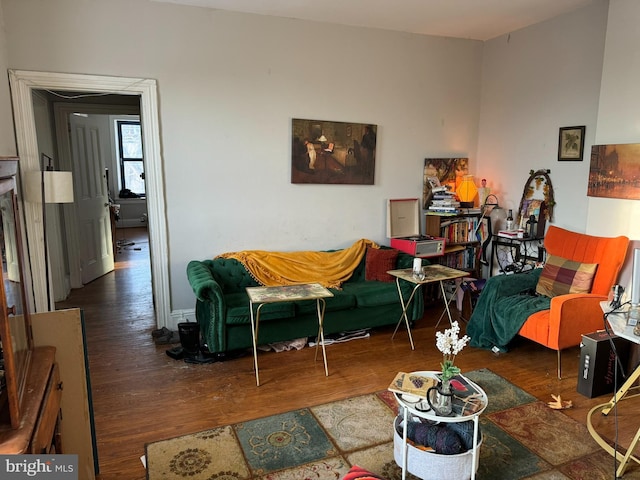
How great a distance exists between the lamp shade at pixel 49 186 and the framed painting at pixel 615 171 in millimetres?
4263

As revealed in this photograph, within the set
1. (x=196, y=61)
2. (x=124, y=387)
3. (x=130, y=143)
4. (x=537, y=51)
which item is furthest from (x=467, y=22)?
(x=130, y=143)

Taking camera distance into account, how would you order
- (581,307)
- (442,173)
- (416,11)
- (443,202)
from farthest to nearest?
(442,173)
(443,202)
(416,11)
(581,307)

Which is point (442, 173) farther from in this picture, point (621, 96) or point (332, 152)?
point (621, 96)

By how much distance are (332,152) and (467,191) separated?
5.39 ft

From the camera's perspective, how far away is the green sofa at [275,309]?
11.6 feet

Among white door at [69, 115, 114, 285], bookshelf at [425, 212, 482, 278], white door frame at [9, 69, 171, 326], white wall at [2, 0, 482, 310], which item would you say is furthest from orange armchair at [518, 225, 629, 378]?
white door at [69, 115, 114, 285]

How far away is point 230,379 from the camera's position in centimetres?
334

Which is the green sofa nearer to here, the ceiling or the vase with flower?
the vase with flower

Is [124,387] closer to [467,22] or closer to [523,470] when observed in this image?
[523,470]

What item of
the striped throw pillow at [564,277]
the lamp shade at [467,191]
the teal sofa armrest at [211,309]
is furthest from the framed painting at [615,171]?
the teal sofa armrest at [211,309]

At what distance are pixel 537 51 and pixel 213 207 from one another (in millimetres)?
3595

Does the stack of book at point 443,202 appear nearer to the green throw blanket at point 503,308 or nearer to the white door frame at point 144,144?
the green throw blanket at point 503,308

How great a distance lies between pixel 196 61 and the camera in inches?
155

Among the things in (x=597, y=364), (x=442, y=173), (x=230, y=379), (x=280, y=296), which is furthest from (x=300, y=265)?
(x=597, y=364)
